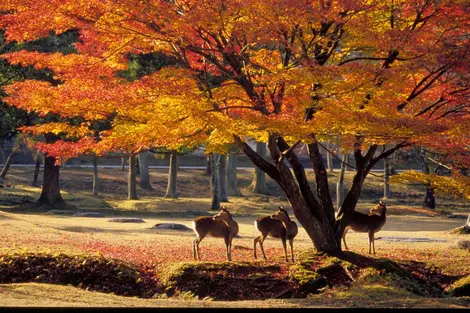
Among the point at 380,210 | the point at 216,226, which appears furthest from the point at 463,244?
the point at 216,226

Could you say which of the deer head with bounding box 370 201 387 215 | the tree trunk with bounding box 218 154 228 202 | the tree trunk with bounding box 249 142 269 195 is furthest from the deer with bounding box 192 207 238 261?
the tree trunk with bounding box 249 142 269 195

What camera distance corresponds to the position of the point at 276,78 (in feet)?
52.9

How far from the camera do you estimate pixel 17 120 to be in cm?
3866

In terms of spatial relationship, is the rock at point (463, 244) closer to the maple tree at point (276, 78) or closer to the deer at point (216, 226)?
the maple tree at point (276, 78)

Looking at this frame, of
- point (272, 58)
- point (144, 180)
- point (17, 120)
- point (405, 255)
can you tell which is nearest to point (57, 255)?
point (272, 58)

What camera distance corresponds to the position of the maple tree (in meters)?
16.2

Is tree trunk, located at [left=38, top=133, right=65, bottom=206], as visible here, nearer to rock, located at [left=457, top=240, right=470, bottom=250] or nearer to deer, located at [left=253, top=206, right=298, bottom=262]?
rock, located at [left=457, top=240, right=470, bottom=250]

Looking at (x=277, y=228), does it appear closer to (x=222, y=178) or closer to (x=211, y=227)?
(x=211, y=227)

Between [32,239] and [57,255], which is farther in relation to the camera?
[32,239]

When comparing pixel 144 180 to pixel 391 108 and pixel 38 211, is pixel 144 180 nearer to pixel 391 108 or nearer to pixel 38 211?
pixel 38 211

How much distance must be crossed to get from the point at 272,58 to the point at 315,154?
272 centimetres

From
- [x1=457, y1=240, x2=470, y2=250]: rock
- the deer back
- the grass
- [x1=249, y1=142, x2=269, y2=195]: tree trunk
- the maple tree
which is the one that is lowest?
the grass

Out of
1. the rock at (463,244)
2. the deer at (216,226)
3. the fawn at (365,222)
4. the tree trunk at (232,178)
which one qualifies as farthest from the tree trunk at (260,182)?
the deer at (216,226)

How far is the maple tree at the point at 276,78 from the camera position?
16.2 meters
